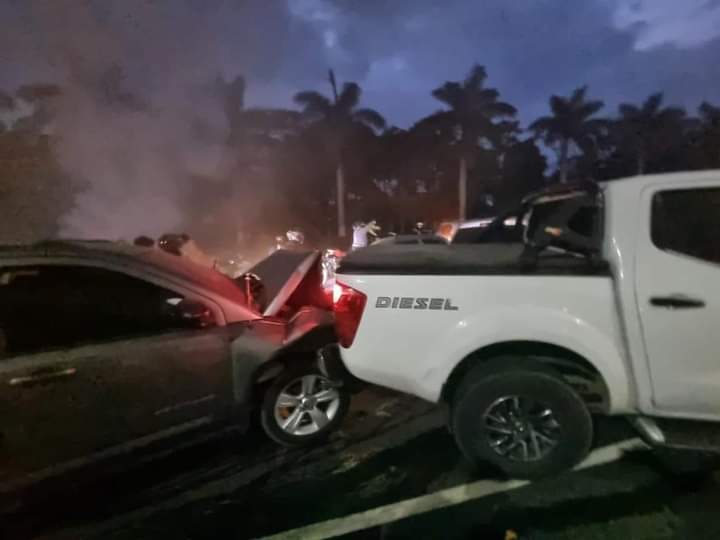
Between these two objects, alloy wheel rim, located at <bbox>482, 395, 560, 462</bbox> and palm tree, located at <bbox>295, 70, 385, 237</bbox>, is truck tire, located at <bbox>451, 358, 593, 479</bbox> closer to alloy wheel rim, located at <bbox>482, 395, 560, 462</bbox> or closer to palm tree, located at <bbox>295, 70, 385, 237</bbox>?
alloy wheel rim, located at <bbox>482, 395, 560, 462</bbox>

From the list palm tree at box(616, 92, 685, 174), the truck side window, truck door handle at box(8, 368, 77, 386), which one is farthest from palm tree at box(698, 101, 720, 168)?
truck door handle at box(8, 368, 77, 386)

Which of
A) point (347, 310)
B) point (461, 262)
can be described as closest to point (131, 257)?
point (347, 310)

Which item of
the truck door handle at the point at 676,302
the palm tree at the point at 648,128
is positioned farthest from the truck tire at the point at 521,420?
the palm tree at the point at 648,128

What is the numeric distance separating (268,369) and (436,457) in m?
1.22

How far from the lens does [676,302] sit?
3.34 metres

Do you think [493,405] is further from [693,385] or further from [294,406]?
[294,406]

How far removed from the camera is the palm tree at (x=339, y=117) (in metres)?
32.1

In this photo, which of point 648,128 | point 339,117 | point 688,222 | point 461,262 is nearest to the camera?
point 688,222

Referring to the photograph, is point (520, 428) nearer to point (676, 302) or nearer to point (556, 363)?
point (556, 363)

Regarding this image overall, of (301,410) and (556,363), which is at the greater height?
(556,363)

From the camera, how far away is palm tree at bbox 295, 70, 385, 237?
32125 millimetres

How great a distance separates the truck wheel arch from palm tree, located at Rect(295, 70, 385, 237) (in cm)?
2831

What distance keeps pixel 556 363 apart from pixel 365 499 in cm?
134

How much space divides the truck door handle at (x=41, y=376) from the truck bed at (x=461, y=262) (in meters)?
1.60
